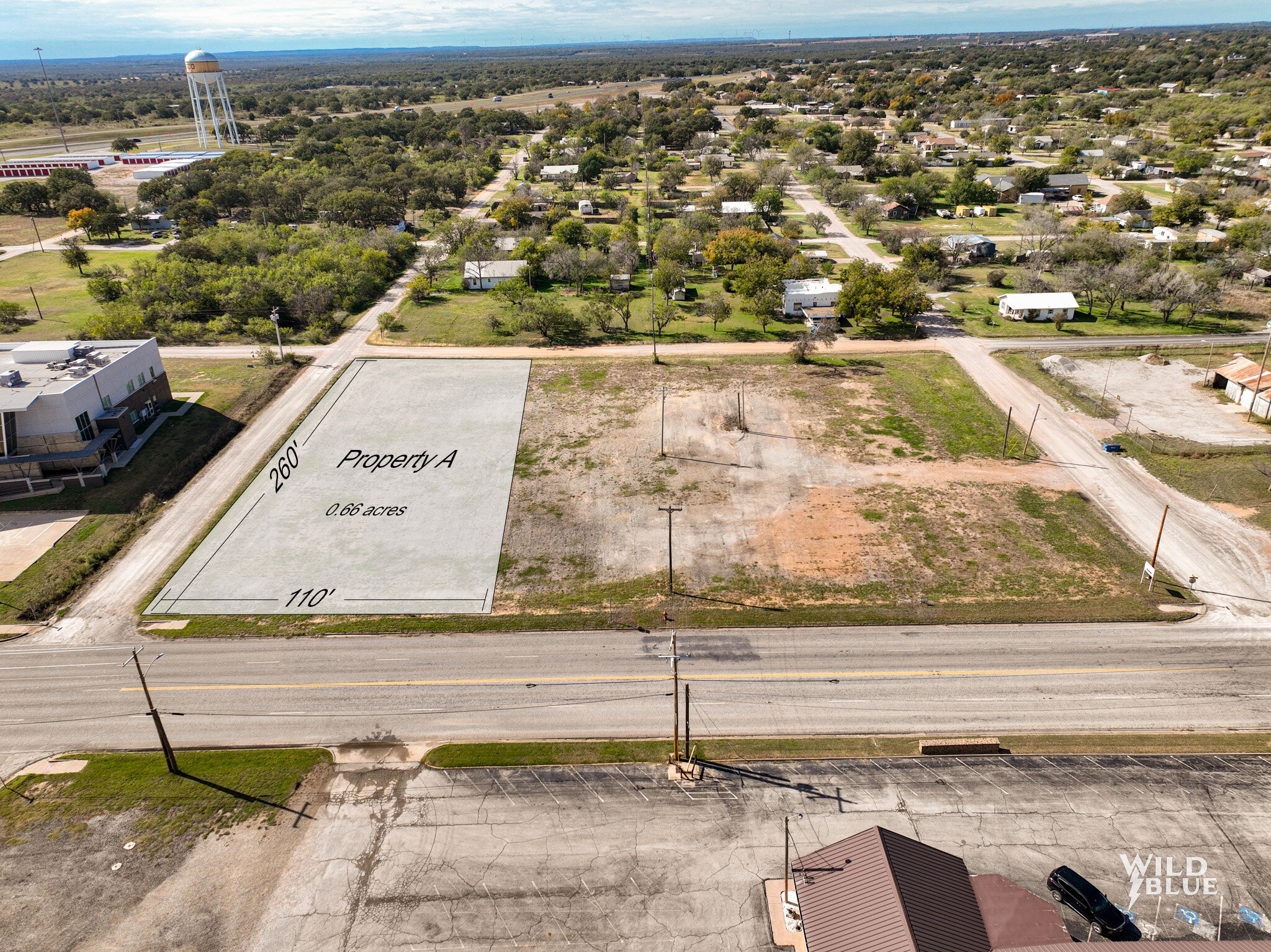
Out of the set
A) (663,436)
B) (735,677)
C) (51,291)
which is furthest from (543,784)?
(51,291)

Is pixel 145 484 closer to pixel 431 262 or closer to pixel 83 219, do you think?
pixel 431 262

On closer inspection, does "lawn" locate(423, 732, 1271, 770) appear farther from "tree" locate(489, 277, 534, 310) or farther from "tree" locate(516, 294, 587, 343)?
"tree" locate(489, 277, 534, 310)

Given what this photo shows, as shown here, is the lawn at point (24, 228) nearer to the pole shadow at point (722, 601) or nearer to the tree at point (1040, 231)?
the pole shadow at point (722, 601)

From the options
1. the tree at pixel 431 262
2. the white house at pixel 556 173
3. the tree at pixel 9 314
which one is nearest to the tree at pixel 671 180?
the white house at pixel 556 173

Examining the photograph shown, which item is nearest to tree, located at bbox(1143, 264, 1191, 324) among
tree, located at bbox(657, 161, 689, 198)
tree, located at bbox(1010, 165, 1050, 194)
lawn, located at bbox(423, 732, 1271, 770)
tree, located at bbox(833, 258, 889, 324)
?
tree, located at bbox(833, 258, 889, 324)

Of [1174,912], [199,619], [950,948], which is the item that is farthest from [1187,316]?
[199,619]
